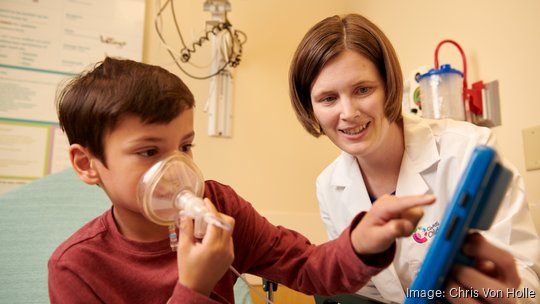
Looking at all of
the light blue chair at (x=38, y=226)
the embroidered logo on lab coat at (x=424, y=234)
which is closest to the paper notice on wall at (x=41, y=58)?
the light blue chair at (x=38, y=226)

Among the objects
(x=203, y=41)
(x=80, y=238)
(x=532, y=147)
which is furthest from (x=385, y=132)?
(x=203, y=41)

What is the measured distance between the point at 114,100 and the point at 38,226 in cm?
74

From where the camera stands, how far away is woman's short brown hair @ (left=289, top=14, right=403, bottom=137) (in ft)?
3.90

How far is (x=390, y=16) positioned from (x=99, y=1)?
1.68 metres

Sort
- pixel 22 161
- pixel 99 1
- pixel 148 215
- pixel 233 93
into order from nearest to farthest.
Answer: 1. pixel 148 215
2. pixel 22 161
3. pixel 99 1
4. pixel 233 93

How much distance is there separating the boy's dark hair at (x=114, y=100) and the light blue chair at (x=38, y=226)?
550 mm

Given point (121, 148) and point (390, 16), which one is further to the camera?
point (390, 16)

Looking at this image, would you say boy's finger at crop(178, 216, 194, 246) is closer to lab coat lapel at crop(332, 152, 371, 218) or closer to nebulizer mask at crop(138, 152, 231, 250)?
nebulizer mask at crop(138, 152, 231, 250)

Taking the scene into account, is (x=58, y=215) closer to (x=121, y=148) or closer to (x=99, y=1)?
(x=121, y=148)

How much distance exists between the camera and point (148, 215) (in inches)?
30.0

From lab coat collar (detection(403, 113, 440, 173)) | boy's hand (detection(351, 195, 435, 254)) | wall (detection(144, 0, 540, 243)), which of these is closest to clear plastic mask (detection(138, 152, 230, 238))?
boy's hand (detection(351, 195, 435, 254))

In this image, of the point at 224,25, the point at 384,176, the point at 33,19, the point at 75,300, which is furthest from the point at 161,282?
the point at 33,19

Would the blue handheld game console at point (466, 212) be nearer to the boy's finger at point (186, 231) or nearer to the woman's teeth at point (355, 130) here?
the boy's finger at point (186, 231)

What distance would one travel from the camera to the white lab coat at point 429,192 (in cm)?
101
